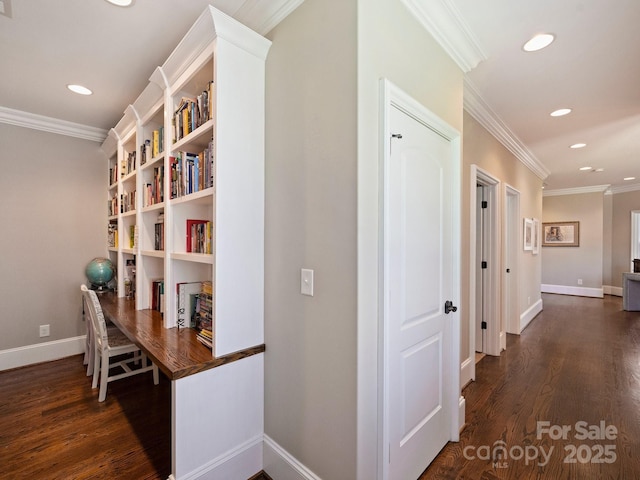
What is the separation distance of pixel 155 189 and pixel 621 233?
10.1 m

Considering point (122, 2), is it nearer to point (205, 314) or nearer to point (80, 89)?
point (80, 89)

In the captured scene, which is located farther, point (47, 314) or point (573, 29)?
point (47, 314)

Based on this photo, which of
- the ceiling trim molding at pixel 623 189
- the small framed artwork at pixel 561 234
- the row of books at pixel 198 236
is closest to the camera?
the row of books at pixel 198 236

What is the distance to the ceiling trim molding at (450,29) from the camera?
5.40ft

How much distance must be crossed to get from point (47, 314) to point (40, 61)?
2.57m

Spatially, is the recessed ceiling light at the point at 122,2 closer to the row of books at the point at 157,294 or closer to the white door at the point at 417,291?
the white door at the point at 417,291

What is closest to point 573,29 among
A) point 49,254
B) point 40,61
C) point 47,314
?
point 40,61

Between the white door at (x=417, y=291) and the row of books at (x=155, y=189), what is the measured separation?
1726 millimetres

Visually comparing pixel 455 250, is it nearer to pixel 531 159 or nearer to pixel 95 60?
pixel 95 60

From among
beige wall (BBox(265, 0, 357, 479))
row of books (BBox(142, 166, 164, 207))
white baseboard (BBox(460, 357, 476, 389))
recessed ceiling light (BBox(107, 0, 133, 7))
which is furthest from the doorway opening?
recessed ceiling light (BBox(107, 0, 133, 7))

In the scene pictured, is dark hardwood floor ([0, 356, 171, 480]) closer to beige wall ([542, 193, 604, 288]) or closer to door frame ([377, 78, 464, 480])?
door frame ([377, 78, 464, 480])

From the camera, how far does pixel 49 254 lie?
10.9 ft

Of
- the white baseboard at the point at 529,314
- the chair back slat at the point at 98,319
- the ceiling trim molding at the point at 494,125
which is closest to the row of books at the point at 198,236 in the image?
the chair back slat at the point at 98,319

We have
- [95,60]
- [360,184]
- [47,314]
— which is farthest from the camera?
[47,314]
